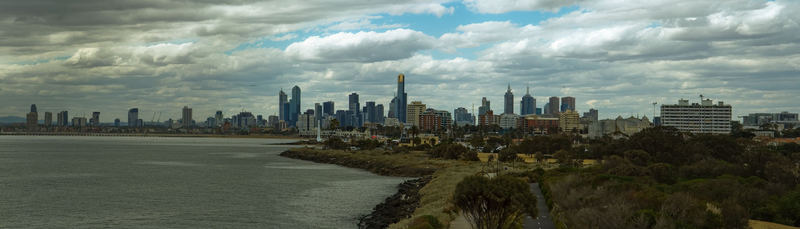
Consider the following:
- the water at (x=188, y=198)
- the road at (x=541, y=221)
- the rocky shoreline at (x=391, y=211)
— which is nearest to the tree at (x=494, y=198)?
the road at (x=541, y=221)

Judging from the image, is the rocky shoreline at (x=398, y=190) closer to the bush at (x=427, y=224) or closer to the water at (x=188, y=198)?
the water at (x=188, y=198)

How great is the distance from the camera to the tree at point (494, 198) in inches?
1303

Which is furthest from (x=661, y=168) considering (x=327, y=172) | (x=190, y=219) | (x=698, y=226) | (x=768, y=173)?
(x=327, y=172)

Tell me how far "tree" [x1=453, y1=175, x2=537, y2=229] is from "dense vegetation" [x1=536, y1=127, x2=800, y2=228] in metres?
2.85

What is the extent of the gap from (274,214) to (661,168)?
3857 cm

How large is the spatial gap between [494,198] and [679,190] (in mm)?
23773

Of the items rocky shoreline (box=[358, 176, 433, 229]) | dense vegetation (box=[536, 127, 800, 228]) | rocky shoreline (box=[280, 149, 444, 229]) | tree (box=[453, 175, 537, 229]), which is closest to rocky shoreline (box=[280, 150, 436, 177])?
rocky shoreline (box=[280, 149, 444, 229])

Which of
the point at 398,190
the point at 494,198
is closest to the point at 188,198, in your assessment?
the point at 398,190

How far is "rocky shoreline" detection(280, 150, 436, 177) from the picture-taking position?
354 feet

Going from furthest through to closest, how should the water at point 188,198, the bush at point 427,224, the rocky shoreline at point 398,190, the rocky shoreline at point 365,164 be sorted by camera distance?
the rocky shoreline at point 365,164, the water at point 188,198, the rocky shoreline at point 398,190, the bush at point 427,224

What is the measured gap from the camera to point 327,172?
113438mm

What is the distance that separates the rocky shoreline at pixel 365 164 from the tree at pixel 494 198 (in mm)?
70123

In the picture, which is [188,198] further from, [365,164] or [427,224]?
[365,164]

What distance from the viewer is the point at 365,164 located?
427 ft
